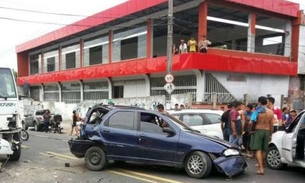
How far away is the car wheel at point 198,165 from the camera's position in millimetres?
7824

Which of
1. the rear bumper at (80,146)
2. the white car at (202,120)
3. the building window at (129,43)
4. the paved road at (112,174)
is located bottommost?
the paved road at (112,174)

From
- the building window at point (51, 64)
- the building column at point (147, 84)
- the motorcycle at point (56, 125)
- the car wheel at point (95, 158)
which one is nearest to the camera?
the car wheel at point (95, 158)

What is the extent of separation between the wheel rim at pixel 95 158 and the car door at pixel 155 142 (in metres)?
1.05

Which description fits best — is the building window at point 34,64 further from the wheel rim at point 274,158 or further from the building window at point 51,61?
the wheel rim at point 274,158

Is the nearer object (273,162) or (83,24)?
(273,162)

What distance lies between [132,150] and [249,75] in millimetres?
15778

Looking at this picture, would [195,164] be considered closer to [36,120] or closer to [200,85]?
[200,85]

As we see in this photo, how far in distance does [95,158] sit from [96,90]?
2396 cm

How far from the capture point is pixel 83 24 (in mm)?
31328

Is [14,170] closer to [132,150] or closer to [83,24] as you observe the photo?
[132,150]

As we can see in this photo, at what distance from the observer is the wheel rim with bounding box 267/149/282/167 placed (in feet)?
29.9

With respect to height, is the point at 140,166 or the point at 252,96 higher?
the point at 252,96

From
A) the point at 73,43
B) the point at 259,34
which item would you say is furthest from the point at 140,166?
the point at 73,43

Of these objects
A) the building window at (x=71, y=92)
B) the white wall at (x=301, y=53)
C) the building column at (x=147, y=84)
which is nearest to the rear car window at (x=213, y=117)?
the building column at (x=147, y=84)
